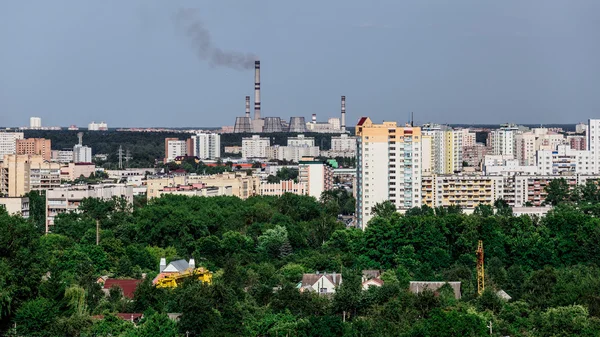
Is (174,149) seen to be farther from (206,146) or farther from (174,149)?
(206,146)

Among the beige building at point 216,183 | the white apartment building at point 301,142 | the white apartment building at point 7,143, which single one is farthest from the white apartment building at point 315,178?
the white apartment building at point 301,142

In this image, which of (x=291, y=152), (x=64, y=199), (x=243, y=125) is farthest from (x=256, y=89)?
(x=64, y=199)

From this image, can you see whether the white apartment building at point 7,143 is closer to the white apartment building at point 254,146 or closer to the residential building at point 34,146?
the residential building at point 34,146

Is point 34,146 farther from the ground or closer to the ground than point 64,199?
farther from the ground

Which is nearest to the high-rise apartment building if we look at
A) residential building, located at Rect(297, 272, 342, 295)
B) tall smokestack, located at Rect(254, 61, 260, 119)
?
residential building, located at Rect(297, 272, 342, 295)

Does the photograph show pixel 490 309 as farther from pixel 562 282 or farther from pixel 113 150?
pixel 113 150

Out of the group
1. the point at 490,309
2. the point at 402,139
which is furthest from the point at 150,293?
the point at 402,139

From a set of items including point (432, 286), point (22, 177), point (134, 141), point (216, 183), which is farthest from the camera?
point (134, 141)
